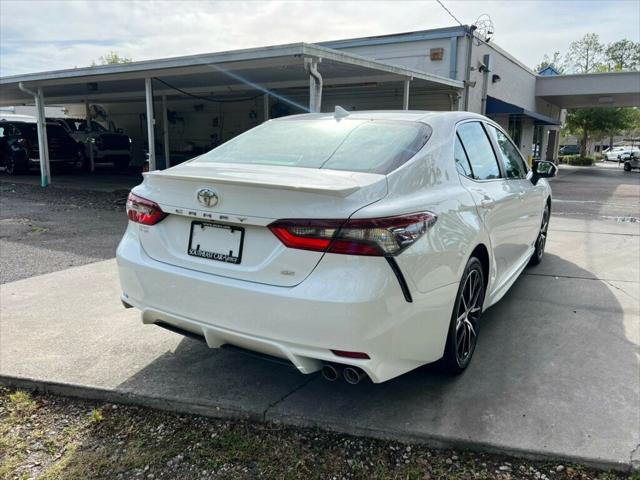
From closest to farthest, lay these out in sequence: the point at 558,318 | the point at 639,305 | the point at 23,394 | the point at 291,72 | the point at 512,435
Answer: the point at 512,435, the point at 23,394, the point at 558,318, the point at 639,305, the point at 291,72

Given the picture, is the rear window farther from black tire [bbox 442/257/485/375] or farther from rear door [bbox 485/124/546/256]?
rear door [bbox 485/124/546/256]

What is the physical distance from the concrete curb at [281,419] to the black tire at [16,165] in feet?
52.2

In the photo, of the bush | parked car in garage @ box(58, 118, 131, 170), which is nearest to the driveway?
parked car in garage @ box(58, 118, 131, 170)

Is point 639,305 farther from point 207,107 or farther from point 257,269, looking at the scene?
point 207,107

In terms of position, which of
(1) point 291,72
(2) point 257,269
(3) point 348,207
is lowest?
(2) point 257,269

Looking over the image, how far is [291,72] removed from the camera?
10.6m

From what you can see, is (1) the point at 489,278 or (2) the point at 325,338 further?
(1) the point at 489,278

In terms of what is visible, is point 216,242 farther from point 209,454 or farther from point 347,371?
point 209,454

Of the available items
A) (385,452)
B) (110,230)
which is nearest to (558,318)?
(385,452)

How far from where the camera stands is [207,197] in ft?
8.25

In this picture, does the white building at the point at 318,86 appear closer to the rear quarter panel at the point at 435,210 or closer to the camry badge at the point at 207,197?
the rear quarter panel at the point at 435,210

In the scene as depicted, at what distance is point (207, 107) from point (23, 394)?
1917 cm

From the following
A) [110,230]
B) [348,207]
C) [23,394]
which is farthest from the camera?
[110,230]

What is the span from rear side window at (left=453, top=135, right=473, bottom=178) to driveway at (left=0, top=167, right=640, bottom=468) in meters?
1.27
